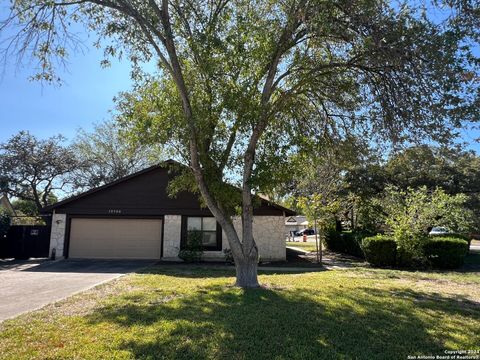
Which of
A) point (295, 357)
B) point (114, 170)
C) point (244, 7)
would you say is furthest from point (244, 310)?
point (114, 170)

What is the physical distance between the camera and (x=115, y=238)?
20000mm

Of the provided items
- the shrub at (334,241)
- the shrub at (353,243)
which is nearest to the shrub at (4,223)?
the shrub at (353,243)

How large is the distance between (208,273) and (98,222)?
8590mm

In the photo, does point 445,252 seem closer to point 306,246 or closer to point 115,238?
point 115,238

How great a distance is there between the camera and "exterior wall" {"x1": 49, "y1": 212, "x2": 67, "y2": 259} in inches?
771

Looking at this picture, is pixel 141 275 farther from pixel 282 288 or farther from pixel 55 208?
pixel 55 208

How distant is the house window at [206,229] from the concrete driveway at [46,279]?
3395 mm

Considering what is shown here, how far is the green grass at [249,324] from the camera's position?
5219 millimetres

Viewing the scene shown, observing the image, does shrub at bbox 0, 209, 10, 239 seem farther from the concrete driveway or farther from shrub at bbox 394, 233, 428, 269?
shrub at bbox 394, 233, 428, 269

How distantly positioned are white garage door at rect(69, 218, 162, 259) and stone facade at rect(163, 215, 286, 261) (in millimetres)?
608

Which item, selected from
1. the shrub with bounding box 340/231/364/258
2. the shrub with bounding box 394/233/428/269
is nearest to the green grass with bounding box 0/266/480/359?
the shrub with bounding box 394/233/428/269

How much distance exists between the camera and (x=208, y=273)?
47.0 ft

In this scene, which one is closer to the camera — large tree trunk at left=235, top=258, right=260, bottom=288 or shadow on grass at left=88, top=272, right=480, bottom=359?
shadow on grass at left=88, top=272, right=480, bottom=359

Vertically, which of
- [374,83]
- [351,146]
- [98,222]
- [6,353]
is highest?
[374,83]
